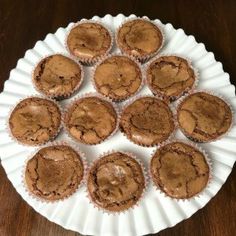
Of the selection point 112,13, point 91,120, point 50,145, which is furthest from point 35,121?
point 112,13

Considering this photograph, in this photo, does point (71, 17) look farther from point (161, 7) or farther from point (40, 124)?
point (40, 124)

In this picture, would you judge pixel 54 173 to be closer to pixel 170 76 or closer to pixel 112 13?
pixel 170 76

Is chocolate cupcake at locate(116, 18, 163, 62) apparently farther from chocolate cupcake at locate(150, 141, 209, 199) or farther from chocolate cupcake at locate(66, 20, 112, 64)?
chocolate cupcake at locate(150, 141, 209, 199)

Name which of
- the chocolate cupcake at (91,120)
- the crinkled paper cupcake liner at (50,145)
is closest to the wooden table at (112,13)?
the crinkled paper cupcake liner at (50,145)

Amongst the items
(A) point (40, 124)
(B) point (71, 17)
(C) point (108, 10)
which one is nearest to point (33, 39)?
(B) point (71, 17)

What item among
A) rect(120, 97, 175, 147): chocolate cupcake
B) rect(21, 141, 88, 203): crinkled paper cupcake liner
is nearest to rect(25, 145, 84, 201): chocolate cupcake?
rect(21, 141, 88, 203): crinkled paper cupcake liner

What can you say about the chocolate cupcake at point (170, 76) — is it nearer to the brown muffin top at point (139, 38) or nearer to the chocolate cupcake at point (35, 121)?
the brown muffin top at point (139, 38)

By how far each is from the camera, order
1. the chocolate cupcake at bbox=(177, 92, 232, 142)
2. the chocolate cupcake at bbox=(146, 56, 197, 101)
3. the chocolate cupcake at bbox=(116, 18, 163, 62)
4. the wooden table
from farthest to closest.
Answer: the wooden table, the chocolate cupcake at bbox=(116, 18, 163, 62), the chocolate cupcake at bbox=(146, 56, 197, 101), the chocolate cupcake at bbox=(177, 92, 232, 142)
